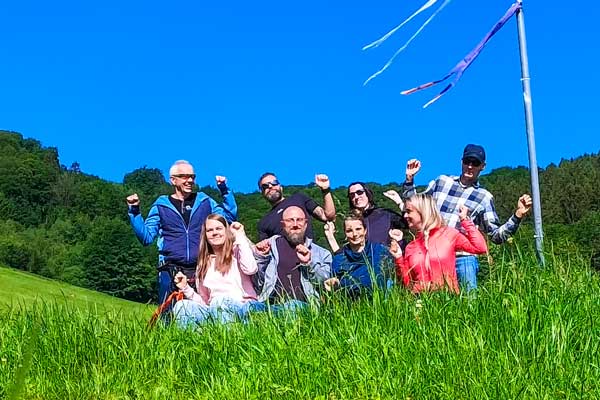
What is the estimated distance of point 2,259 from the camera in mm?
63625

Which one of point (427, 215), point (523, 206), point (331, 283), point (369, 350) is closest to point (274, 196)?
point (331, 283)

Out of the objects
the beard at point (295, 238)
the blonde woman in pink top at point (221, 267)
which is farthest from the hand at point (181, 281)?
the beard at point (295, 238)

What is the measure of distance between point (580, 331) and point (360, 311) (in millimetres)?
1398

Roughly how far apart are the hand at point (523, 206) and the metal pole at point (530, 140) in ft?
0.28

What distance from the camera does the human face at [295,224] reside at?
662 centimetres

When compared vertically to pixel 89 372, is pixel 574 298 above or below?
above

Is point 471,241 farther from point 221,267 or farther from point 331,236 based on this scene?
point 221,267

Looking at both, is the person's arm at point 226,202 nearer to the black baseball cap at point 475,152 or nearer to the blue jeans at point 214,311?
the blue jeans at point 214,311

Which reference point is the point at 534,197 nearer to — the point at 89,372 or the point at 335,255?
the point at 335,255

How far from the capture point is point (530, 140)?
6559mm

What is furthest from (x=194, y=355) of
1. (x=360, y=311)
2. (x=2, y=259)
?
(x=2, y=259)

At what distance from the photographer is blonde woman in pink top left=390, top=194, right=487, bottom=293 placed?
5813 mm

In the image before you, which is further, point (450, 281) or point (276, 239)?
point (276, 239)

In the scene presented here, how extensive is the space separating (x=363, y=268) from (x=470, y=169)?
1.33 meters
